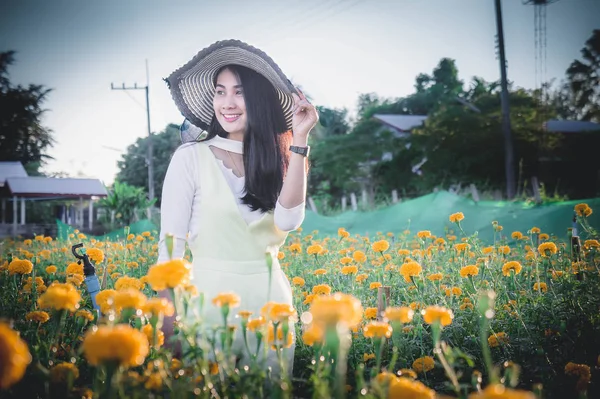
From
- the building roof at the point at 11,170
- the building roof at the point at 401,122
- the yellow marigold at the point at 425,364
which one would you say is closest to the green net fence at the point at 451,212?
the yellow marigold at the point at 425,364

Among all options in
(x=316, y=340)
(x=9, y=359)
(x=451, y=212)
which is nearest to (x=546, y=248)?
(x=316, y=340)

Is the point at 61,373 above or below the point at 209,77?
below

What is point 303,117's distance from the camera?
1502 millimetres

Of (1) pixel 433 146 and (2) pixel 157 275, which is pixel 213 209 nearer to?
(2) pixel 157 275

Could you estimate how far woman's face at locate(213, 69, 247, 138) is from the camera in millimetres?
1728

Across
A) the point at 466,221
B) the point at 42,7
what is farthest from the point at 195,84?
the point at 42,7

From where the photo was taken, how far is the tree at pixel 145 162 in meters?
32.9

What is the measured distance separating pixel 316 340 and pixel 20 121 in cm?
3660

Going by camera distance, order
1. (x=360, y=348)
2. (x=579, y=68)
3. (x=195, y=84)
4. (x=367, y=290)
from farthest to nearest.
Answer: (x=579, y=68)
(x=367, y=290)
(x=360, y=348)
(x=195, y=84)

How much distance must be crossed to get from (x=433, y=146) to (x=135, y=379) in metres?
15.9

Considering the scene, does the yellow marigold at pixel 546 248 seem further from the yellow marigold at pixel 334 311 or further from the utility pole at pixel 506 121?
the utility pole at pixel 506 121

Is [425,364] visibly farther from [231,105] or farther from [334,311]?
[231,105]

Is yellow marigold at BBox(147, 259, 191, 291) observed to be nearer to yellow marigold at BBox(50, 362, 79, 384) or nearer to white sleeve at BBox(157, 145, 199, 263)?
yellow marigold at BBox(50, 362, 79, 384)

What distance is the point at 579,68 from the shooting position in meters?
30.5
